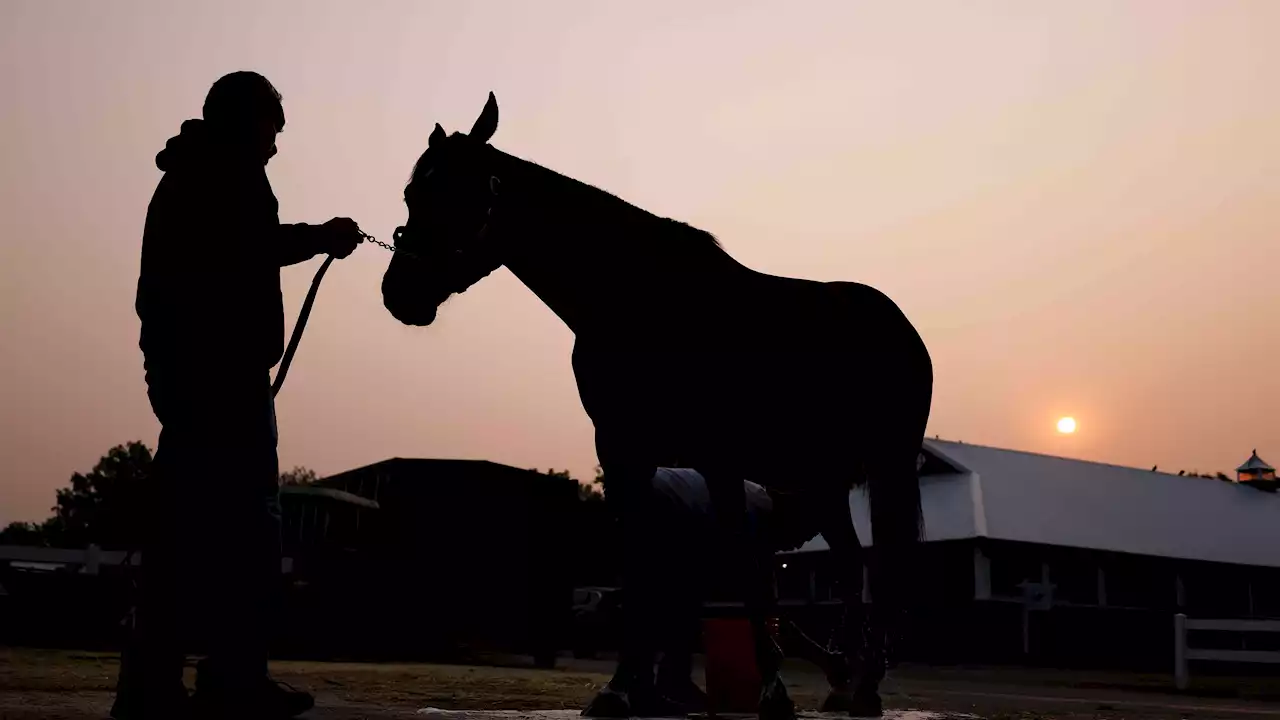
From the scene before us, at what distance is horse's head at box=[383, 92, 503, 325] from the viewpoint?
17.1 feet

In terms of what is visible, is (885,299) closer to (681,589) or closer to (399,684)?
(681,589)

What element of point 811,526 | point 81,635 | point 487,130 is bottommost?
point 81,635

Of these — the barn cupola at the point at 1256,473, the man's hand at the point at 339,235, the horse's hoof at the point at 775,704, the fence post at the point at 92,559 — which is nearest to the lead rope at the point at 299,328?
the man's hand at the point at 339,235

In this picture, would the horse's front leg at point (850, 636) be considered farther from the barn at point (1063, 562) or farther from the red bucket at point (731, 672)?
the barn at point (1063, 562)

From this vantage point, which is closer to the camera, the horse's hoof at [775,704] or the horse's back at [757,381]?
the horse's hoof at [775,704]

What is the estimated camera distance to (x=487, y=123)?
5312mm

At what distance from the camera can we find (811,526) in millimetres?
7707

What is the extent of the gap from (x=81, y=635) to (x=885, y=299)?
57.0 feet

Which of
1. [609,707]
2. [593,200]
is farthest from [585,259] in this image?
[609,707]

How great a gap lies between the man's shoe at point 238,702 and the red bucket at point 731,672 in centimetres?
281

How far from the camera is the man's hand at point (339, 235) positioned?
14.3 ft

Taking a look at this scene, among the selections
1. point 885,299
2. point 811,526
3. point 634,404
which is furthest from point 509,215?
point 811,526

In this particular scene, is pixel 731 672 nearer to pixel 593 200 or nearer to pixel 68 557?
pixel 593 200

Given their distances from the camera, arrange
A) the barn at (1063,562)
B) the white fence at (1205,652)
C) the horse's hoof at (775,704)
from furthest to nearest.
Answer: the barn at (1063,562), the white fence at (1205,652), the horse's hoof at (775,704)
